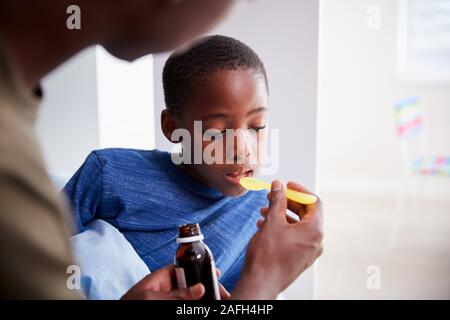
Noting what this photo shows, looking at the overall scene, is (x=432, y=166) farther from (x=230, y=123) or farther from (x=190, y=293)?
(x=190, y=293)

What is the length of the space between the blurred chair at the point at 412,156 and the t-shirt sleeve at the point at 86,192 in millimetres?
614

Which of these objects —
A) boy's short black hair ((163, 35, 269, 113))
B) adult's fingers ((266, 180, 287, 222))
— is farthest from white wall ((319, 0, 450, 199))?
adult's fingers ((266, 180, 287, 222))

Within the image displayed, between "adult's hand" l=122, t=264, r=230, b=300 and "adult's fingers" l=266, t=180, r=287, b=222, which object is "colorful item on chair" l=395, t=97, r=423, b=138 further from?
"adult's hand" l=122, t=264, r=230, b=300

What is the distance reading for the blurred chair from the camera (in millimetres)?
1072

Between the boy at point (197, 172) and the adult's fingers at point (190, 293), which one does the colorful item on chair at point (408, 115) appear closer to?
the boy at point (197, 172)

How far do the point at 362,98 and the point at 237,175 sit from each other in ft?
1.13

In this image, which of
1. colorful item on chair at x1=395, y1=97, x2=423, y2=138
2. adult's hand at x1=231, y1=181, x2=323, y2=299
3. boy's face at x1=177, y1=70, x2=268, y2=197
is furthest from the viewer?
colorful item on chair at x1=395, y1=97, x2=423, y2=138

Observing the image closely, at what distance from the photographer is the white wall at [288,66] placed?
816 mm

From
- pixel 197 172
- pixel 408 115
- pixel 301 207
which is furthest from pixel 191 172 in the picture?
pixel 408 115

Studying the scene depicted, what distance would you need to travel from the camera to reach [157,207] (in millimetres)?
818

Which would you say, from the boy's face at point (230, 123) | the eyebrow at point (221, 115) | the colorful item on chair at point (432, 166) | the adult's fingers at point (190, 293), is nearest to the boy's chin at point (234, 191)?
the boy's face at point (230, 123)

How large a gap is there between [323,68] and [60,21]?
0.53 metres

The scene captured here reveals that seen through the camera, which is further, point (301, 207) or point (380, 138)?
point (380, 138)
